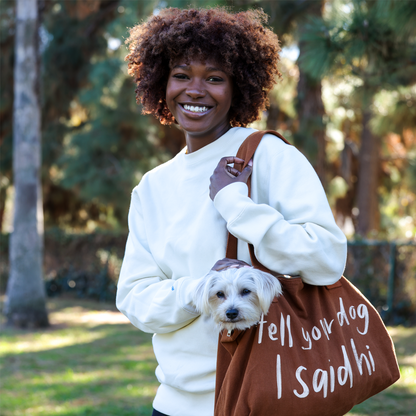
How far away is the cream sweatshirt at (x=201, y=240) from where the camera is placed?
1603 mm

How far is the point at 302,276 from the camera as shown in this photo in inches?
63.7

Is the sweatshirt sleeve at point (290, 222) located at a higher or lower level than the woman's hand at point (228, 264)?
higher

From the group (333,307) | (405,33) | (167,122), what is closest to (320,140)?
(405,33)

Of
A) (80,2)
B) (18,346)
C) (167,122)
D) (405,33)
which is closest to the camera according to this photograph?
(167,122)

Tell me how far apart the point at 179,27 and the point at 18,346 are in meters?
6.96

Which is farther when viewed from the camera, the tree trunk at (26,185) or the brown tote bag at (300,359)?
the tree trunk at (26,185)

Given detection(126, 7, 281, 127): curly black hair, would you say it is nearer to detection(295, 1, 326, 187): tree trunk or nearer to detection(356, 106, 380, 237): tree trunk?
detection(295, 1, 326, 187): tree trunk

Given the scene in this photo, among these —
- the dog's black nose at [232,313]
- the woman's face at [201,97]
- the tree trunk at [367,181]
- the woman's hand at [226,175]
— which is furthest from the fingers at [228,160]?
the tree trunk at [367,181]

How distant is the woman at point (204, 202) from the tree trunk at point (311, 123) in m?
6.03

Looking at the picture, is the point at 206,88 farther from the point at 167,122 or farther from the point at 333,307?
the point at 333,307

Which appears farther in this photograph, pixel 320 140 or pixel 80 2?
pixel 80 2

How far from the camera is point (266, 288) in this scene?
1.52m

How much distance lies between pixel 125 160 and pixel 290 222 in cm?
1182

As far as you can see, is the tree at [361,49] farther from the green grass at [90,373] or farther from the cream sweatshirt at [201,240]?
the green grass at [90,373]
